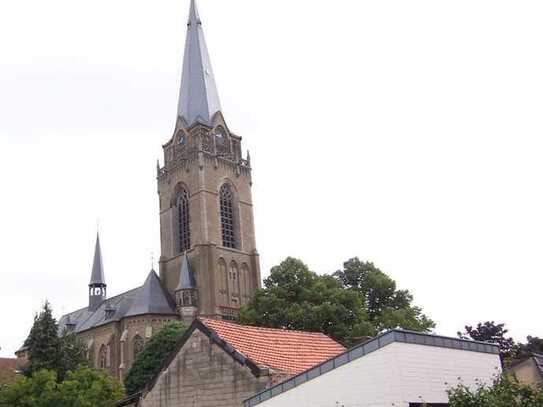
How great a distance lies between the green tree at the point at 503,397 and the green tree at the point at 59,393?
58.6ft

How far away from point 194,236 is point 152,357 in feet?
72.6

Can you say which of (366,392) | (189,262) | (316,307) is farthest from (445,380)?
(189,262)

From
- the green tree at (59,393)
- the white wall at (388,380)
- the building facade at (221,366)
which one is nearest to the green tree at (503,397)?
the white wall at (388,380)

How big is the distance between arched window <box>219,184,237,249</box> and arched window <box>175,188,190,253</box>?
3.50 metres

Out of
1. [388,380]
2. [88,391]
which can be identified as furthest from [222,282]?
[388,380]

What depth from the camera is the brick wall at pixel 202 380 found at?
19969 mm

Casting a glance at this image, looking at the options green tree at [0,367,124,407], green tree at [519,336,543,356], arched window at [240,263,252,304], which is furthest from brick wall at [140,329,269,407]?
arched window at [240,263,252,304]

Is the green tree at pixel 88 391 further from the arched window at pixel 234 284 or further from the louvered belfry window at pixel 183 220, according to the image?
the louvered belfry window at pixel 183 220

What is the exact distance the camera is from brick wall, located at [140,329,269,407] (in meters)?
20.0

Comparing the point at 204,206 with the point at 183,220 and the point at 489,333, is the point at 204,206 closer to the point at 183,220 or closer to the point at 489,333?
A: the point at 183,220

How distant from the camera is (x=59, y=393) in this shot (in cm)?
2795

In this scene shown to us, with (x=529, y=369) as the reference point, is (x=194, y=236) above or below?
above

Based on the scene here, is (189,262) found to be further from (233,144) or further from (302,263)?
(302,263)

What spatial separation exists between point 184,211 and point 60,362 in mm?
33952
